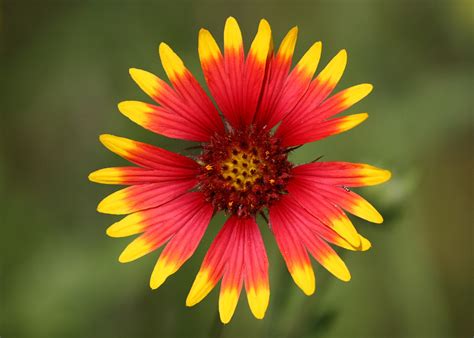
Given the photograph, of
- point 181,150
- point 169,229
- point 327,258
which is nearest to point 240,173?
point 169,229

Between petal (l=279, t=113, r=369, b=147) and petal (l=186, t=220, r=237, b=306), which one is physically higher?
petal (l=279, t=113, r=369, b=147)

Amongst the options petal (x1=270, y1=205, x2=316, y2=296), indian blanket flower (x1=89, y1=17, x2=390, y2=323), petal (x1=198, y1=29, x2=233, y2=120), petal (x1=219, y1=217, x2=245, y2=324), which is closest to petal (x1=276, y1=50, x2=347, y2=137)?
indian blanket flower (x1=89, y1=17, x2=390, y2=323)

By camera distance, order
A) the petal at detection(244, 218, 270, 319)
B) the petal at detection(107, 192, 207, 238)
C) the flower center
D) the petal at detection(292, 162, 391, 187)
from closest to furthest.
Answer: the petal at detection(292, 162, 391, 187) < the petal at detection(244, 218, 270, 319) < the petal at detection(107, 192, 207, 238) < the flower center

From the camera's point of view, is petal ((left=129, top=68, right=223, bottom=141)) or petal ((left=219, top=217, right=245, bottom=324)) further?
petal ((left=129, top=68, right=223, bottom=141))

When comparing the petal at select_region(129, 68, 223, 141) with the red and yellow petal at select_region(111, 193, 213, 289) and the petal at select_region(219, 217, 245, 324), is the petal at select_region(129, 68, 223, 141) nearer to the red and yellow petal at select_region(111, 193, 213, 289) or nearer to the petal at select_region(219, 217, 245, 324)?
the red and yellow petal at select_region(111, 193, 213, 289)

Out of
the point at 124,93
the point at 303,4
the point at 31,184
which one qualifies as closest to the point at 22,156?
the point at 31,184

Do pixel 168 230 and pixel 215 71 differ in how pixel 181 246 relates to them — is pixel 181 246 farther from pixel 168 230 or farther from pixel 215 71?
pixel 215 71
